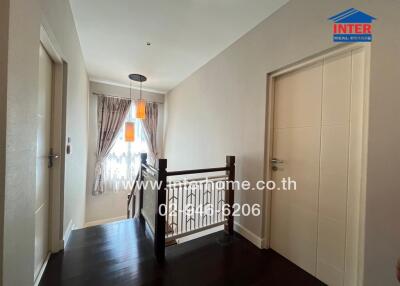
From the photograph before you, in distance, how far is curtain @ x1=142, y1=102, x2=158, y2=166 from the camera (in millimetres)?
4883

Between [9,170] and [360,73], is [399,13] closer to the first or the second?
[360,73]

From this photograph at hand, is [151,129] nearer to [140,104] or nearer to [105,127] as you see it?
[105,127]

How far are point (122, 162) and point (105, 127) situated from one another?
97 centimetres

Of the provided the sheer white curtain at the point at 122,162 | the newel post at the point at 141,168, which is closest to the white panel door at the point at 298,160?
the newel post at the point at 141,168

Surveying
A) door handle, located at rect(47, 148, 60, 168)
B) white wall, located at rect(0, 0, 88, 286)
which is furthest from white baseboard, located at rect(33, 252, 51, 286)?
door handle, located at rect(47, 148, 60, 168)

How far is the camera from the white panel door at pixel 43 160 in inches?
56.8

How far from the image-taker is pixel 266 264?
5.83 ft

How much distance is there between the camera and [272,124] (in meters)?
2.03

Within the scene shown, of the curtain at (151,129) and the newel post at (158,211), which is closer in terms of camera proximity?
the newel post at (158,211)

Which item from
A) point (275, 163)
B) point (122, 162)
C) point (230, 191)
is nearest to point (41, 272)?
point (230, 191)

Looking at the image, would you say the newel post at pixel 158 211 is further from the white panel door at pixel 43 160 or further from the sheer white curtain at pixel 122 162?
the sheer white curtain at pixel 122 162

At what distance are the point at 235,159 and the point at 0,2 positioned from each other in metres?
2.23

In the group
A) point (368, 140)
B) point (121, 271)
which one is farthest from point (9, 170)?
point (368, 140)

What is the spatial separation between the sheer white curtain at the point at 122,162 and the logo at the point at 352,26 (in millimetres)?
4361
